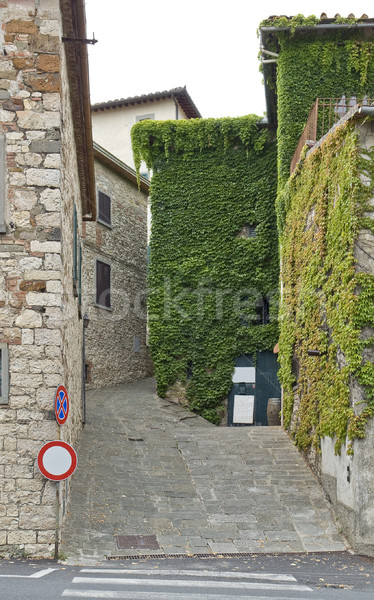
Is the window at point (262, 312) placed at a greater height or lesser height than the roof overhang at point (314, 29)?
lesser

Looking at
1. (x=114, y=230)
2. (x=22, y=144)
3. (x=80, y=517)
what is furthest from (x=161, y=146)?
(x=80, y=517)

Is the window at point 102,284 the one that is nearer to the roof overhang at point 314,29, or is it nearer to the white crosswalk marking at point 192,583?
the roof overhang at point 314,29

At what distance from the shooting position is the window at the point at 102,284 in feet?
70.2

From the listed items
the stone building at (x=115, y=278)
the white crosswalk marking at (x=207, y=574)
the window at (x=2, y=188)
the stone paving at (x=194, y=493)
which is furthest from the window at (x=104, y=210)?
the white crosswalk marking at (x=207, y=574)

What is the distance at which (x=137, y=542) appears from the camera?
29.8ft

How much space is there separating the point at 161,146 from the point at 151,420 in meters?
8.35

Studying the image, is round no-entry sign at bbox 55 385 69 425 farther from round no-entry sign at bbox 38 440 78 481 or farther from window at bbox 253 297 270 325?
window at bbox 253 297 270 325

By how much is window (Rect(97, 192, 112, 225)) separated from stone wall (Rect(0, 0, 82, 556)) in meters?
13.0

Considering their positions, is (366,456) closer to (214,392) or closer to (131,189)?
(214,392)

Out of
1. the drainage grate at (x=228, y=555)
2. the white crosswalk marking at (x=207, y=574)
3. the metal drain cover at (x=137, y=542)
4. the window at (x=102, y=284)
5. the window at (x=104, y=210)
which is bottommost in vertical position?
the drainage grate at (x=228, y=555)

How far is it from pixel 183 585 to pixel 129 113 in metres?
23.8

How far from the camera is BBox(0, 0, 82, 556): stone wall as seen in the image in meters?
8.06

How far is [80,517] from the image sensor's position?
9.60 meters

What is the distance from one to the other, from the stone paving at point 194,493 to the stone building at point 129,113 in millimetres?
15080
